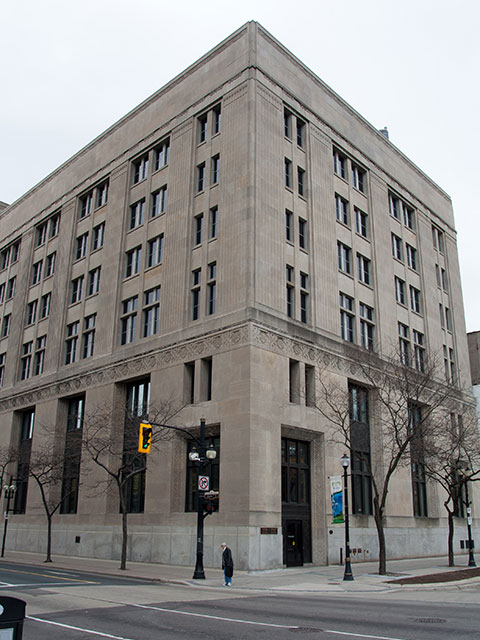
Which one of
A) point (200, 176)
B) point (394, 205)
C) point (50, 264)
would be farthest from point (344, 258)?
point (50, 264)

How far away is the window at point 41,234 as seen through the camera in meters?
58.8

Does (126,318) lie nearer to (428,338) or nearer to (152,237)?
(152,237)

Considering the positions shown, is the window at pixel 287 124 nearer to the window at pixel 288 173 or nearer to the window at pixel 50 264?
the window at pixel 288 173

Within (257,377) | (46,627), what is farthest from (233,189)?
(46,627)

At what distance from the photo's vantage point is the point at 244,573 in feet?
97.7

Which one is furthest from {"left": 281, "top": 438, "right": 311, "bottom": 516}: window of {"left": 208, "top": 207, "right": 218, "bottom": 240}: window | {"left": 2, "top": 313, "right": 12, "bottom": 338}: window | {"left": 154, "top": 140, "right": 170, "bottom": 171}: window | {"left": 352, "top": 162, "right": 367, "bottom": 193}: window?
{"left": 2, "top": 313, "right": 12, "bottom": 338}: window

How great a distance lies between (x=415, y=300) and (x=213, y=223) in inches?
864

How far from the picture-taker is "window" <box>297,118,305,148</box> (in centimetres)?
4431

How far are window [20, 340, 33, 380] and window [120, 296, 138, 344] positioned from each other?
14.1 metres

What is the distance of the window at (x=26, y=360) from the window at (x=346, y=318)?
1134 inches

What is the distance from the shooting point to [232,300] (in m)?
35.9

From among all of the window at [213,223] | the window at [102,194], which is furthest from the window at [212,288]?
the window at [102,194]

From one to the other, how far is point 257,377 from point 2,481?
2754 cm

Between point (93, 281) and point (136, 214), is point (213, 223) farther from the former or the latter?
point (93, 281)
